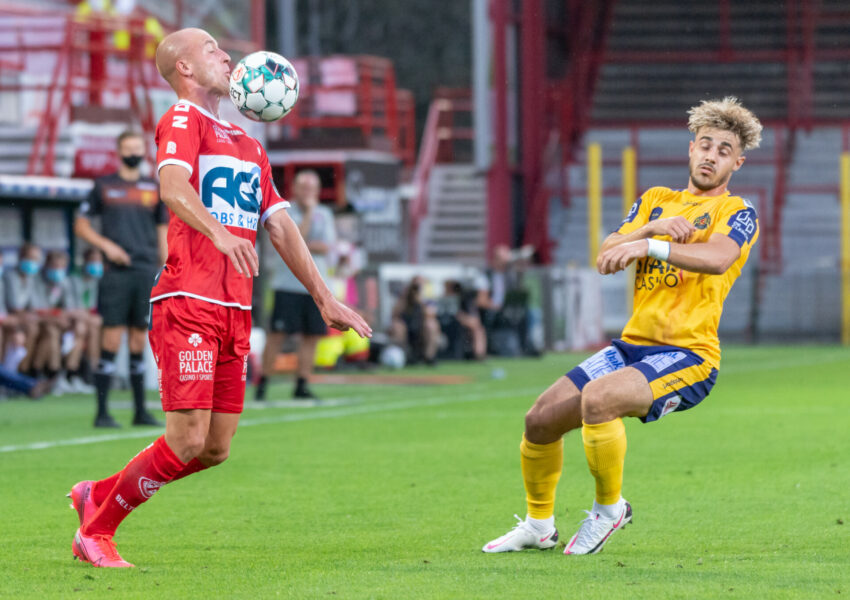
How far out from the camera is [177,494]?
Answer: 25.0 ft

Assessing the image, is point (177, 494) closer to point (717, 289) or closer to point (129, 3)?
point (717, 289)

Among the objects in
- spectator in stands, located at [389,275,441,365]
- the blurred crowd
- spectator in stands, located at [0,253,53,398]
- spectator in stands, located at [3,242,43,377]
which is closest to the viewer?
spectator in stands, located at [0,253,53,398]

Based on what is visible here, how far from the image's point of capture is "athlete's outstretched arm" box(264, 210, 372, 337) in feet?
18.4

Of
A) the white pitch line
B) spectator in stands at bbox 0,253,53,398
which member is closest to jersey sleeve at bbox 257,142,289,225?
the white pitch line

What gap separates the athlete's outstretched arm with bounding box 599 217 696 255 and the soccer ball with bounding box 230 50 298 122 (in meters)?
1.33

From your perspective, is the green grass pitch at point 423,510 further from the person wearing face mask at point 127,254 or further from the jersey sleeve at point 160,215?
the jersey sleeve at point 160,215

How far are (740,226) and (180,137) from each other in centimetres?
212

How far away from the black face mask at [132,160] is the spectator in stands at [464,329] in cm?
1097

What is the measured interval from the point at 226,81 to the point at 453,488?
292 centimetres

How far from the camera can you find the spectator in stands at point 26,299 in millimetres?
14875

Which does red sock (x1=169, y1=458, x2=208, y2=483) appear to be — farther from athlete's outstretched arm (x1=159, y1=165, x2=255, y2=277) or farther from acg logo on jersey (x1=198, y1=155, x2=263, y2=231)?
acg logo on jersey (x1=198, y1=155, x2=263, y2=231)

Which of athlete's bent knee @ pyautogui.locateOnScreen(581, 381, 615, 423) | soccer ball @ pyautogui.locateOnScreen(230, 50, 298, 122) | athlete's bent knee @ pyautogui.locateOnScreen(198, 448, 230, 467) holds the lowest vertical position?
athlete's bent knee @ pyautogui.locateOnScreen(198, 448, 230, 467)

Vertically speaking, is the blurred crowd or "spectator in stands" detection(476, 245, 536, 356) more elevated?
the blurred crowd

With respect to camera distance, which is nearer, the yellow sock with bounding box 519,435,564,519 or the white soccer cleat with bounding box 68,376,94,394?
the yellow sock with bounding box 519,435,564,519
